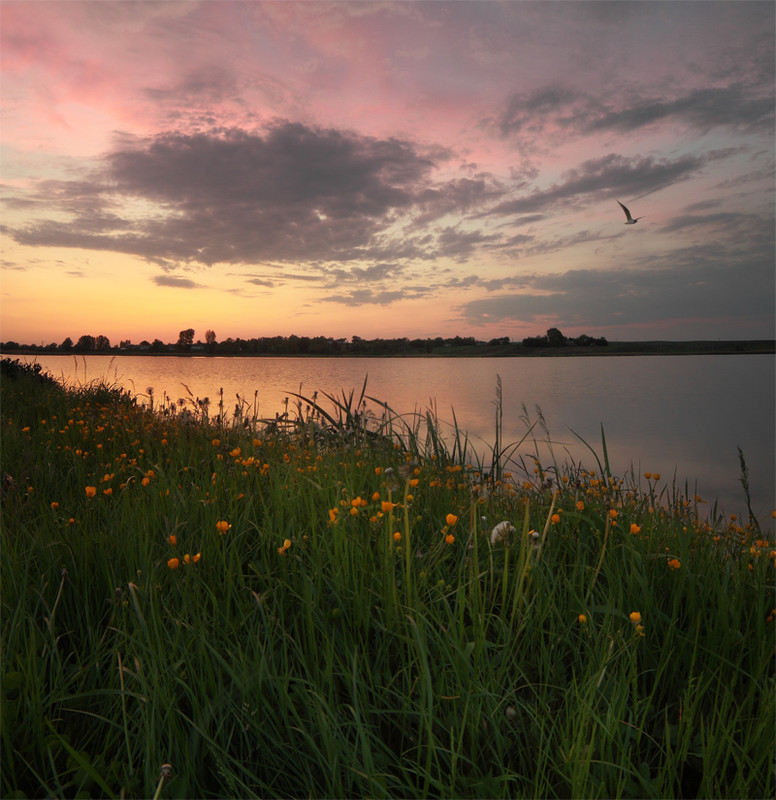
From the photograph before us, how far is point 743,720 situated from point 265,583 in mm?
1900

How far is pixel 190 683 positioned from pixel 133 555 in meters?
0.89

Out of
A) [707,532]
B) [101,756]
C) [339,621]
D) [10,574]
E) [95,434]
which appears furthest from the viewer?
[95,434]

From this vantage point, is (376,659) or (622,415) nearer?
(376,659)

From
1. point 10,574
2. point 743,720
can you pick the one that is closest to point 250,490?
point 10,574

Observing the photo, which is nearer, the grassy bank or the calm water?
the grassy bank

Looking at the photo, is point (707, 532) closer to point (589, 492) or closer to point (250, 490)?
point (589, 492)

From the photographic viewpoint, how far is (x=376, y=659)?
1.95 metres

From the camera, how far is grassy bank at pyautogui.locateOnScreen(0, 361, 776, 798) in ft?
5.00

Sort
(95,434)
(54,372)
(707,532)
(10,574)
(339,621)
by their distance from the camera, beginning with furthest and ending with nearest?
(54,372) < (95,434) < (707,532) < (10,574) < (339,621)

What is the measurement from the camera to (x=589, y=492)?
12.6 feet

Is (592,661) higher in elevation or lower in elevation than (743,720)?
higher

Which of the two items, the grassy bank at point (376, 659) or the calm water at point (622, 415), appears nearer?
the grassy bank at point (376, 659)

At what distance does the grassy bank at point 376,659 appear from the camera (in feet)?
5.00

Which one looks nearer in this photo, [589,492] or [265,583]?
[265,583]
